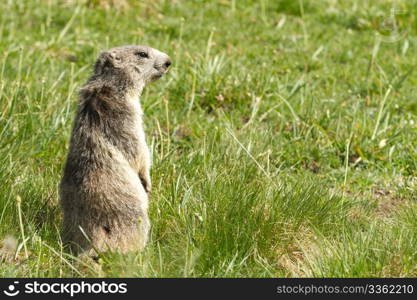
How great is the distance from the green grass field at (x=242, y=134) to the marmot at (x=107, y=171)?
200 mm

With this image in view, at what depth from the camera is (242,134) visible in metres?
6.42

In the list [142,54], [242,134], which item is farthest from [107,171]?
[242,134]

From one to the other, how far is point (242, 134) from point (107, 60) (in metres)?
1.53

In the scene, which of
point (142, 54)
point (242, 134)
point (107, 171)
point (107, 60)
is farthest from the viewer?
point (242, 134)

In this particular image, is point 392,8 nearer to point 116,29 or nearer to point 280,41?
point 280,41

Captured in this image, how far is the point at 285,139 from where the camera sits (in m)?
6.97

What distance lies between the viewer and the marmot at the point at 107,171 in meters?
4.74

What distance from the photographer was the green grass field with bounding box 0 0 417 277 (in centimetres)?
472

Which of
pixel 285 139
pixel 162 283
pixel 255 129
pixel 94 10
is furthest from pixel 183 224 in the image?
pixel 94 10

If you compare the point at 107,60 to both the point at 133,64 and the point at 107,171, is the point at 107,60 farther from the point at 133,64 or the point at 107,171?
the point at 107,171

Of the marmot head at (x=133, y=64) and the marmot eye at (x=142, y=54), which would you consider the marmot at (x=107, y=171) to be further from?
the marmot eye at (x=142, y=54)

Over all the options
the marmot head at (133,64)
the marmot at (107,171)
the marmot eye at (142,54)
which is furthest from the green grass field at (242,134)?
the marmot eye at (142,54)

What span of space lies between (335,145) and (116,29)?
3.40m

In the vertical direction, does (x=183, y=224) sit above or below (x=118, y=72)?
below
